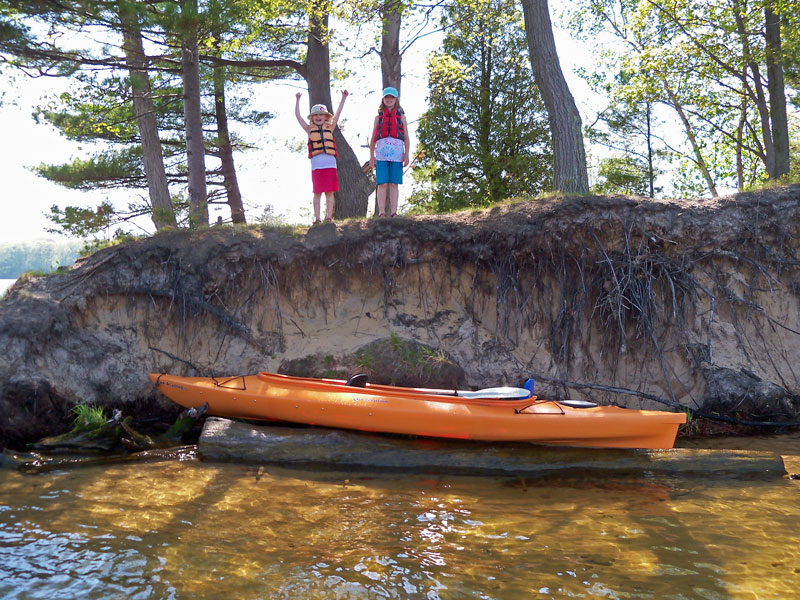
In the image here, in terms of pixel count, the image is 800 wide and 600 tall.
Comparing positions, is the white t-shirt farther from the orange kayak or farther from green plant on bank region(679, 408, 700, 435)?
green plant on bank region(679, 408, 700, 435)

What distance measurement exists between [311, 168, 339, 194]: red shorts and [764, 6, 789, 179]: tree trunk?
8.64 m

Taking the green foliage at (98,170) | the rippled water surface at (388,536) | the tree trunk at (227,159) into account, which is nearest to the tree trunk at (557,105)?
the rippled water surface at (388,536)

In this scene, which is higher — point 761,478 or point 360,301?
point 360,301

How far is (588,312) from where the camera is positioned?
6.87 meters

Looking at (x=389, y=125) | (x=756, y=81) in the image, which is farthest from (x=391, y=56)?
(x=756, y=81)

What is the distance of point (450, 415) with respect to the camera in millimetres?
5273

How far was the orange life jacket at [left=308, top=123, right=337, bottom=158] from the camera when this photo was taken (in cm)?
720

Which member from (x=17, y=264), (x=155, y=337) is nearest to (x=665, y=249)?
(x=155, y=337)

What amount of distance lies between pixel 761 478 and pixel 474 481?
2.26 meters

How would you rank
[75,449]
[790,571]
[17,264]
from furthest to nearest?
[17,264] < [75,449] < [790,571]

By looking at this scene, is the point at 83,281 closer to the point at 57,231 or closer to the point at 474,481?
the point at 474,481

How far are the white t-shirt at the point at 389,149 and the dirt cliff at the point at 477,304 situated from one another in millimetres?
757

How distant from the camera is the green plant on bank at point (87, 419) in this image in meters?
5.70

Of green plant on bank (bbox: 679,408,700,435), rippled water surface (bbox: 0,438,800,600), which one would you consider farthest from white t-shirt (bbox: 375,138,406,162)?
green plant on bank (bbox: 679,408,700,435)
